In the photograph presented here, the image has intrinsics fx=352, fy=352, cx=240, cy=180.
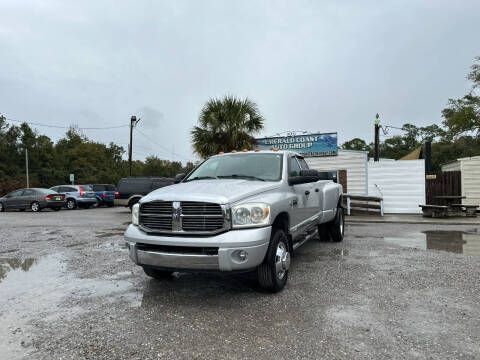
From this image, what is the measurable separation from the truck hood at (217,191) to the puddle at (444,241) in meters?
4.68

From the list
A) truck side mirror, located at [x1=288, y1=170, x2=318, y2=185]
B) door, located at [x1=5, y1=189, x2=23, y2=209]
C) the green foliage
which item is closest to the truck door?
truck side mirror, located at [x1=288, y1=170, x2=318, y2=185]

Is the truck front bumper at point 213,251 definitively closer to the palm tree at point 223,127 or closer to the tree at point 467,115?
the palm tree at point 223,127

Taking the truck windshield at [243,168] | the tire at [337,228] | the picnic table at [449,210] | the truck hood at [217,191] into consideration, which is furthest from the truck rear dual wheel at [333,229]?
the picnic table at [449,210]

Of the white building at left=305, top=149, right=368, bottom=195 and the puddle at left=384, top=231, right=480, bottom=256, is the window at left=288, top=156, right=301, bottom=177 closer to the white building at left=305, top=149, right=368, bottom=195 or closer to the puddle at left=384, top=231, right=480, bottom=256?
the puddle at left=384, top=231, right=480, bottom=256

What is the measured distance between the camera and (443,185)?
48.9 ft

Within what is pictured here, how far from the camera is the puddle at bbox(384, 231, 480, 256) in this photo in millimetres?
7326

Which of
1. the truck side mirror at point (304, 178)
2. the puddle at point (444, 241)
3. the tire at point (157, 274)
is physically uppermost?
the truck side mirror at point (304, 178)

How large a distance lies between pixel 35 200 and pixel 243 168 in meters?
19.0

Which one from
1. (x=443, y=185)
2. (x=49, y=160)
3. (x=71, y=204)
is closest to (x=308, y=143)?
(x=443, y=185)

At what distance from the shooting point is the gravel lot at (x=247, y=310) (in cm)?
298

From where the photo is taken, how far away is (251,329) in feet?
11.0

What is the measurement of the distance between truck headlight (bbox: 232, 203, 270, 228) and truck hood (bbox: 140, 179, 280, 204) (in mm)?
130

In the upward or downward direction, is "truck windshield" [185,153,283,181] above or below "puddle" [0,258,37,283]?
above

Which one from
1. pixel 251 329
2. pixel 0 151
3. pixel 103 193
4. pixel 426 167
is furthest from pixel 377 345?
pixel 0 151
